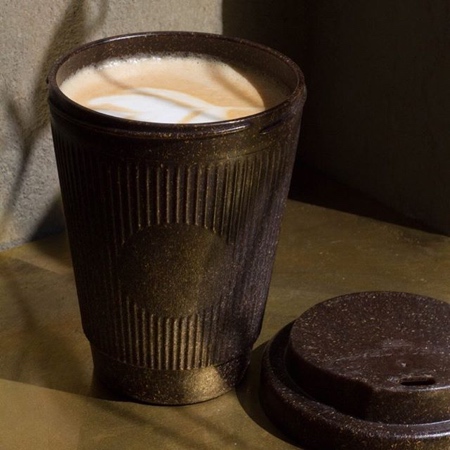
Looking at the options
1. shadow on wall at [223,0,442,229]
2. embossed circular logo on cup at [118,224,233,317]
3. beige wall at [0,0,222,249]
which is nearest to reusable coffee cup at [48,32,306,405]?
embossed circular logo on cup at [118,224,233,317]

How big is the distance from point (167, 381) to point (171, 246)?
34cm

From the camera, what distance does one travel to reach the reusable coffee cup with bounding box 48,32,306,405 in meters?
1.68

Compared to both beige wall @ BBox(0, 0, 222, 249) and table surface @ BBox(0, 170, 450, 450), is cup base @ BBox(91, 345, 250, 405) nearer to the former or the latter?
table surface @ BBox(0, 170, 450, 450)

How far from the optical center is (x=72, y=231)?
1.85 meters

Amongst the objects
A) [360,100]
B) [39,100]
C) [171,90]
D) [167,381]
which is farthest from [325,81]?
[167,381]

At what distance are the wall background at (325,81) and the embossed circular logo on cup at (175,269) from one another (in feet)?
2.42

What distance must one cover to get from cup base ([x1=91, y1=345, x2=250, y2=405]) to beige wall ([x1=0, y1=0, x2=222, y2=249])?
587 mm

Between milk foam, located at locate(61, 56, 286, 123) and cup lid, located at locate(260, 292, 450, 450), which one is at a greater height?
milk foam, located at locate(61, 56, 286, 123)

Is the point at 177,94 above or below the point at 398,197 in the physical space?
above

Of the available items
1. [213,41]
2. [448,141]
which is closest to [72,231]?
[213,41]

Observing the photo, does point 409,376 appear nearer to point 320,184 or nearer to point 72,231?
point 72,231

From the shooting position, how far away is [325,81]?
2.79m

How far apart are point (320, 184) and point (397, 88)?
0.38m

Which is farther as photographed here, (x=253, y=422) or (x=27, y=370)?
(x=27, y=370)
